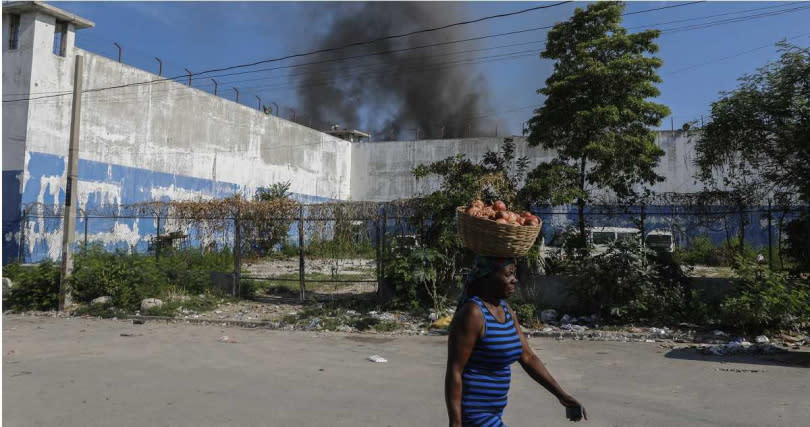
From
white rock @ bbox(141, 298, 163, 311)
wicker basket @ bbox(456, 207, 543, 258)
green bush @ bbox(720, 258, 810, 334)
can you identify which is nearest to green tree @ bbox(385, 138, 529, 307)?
green bush @ bbox(720, 258, 810, 334)

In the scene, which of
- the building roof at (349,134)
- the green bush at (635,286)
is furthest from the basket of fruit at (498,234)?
the building roof at (349,134)

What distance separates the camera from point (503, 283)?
2.97 m

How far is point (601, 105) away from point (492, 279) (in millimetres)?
10672

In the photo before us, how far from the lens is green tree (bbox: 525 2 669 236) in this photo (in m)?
12.3

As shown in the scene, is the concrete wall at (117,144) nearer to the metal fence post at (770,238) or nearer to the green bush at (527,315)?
the green bush at (527,315)

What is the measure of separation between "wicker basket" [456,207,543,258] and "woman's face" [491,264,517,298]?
146 mm

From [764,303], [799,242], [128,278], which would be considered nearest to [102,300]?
[128,278]

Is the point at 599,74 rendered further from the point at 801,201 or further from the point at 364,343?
the point at 364,343

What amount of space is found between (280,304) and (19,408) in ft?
25.7

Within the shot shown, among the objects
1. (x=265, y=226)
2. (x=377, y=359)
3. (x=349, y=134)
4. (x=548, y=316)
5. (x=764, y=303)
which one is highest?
(x=349, y=134)

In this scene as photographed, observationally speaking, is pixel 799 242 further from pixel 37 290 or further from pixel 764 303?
pixel 37 290

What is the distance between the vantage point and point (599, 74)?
40.2 feet

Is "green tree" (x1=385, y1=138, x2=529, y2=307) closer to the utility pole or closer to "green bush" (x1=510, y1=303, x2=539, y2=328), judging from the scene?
"green bush" (x1=510, y1=303, x2=539, y2=328)

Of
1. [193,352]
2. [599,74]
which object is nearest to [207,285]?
[193,352]
